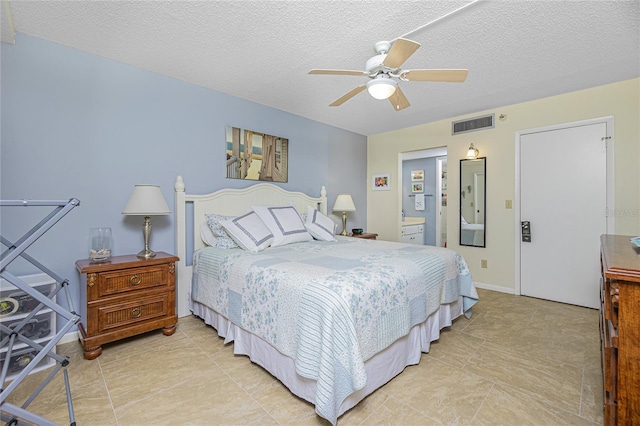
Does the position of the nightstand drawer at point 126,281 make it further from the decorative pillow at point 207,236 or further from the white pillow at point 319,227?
the white pillow at point 319,227

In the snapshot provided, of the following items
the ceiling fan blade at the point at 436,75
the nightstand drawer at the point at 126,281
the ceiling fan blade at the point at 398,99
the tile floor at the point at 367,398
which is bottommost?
the tile floor at the point at 367,398

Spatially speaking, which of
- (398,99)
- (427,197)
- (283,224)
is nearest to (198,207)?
(283,224)

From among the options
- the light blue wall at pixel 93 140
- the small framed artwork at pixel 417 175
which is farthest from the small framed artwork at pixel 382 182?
the light blue wall at pixel 93 140

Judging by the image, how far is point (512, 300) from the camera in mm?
3371

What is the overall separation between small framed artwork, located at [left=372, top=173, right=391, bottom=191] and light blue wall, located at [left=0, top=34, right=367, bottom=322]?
2544 mm

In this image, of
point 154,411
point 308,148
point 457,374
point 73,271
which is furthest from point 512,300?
point 73,271

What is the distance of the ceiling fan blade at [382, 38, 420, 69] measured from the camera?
1.57 m

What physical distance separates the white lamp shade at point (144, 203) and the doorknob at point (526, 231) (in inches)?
158

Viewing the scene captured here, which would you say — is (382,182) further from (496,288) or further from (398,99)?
(398,99)

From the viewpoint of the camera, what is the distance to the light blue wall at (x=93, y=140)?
213cm

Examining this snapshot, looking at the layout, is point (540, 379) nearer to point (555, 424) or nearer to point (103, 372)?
point (555, 424)

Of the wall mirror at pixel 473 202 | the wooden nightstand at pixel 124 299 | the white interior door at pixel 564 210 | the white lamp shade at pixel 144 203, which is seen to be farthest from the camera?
the wall mirror at pixel 473 202

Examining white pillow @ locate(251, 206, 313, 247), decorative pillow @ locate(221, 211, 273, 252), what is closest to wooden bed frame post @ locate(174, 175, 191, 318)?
decorative pillow @ locate(221, 211, 273, 252)

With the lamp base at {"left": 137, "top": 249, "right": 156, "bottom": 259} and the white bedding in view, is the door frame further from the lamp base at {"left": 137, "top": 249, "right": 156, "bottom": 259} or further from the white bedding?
the lamp base at {"left": 137, "top": 249, "right": 156, "bottom": 259}
